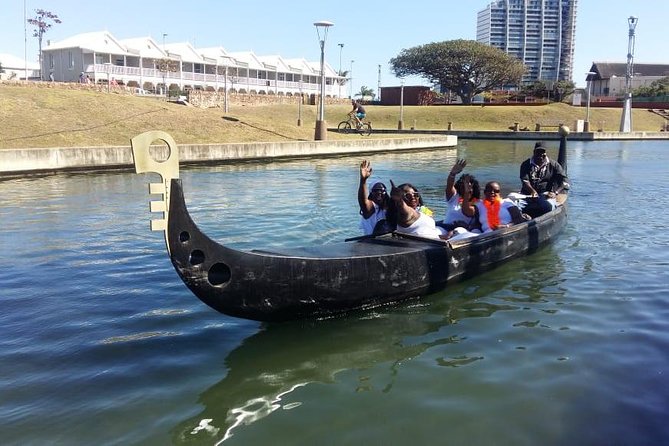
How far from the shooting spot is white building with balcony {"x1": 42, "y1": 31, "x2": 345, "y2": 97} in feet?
178

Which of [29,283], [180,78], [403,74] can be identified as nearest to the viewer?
[29,283]

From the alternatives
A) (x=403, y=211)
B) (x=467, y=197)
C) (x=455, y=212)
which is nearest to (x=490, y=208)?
(x=467, y=197)

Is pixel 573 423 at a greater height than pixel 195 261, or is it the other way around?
pixel 195 261

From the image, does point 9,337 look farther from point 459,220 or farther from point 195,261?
point 459,220

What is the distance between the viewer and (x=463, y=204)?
28.8 feet

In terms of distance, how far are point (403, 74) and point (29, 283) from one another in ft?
253

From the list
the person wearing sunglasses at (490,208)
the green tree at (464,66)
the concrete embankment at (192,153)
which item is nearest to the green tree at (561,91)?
the green tree at (464,66)

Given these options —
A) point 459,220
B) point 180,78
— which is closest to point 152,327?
point 459,220

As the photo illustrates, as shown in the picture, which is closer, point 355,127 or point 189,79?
point 355,127

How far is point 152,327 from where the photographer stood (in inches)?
247

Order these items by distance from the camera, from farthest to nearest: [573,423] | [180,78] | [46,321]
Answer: [180,78], [46,321], [573,423]

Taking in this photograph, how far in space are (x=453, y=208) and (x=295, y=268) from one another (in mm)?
4115

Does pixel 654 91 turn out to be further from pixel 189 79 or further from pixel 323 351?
pixel 323 351

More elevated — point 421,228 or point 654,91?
point 654,91
